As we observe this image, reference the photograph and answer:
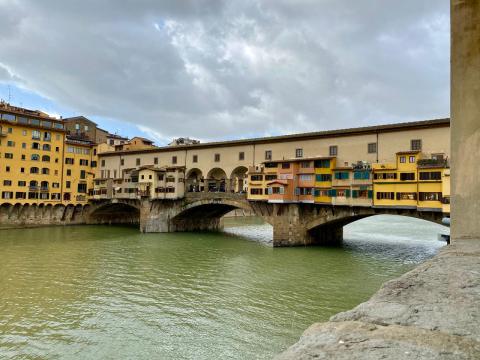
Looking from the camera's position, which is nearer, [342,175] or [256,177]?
[342,175]

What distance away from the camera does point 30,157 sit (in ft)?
159

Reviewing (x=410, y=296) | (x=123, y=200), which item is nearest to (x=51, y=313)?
(x=410, y=296)

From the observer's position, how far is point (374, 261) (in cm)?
2569

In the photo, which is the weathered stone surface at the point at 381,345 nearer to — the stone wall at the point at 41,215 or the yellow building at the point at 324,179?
the yellow building at the point at 324,179

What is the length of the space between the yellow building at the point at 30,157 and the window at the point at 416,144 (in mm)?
46760

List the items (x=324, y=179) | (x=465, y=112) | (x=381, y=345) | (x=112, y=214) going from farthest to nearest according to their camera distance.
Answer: (x=112, y=214), (x=324, y=179), (x=465, y=112), (x=381, y=345)

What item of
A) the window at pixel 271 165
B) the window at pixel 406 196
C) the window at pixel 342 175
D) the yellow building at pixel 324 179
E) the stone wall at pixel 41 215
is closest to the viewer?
the window at pixel 406 196

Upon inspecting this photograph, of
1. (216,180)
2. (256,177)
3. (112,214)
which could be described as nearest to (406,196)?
(256,177)

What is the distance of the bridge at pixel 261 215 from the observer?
31.0 metres

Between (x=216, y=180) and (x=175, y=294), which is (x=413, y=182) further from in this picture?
(x=216, y=180)

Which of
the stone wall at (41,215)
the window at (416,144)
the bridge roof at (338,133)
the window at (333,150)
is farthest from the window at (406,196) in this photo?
the stone wall at (41,215)

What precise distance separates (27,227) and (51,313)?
37.4m

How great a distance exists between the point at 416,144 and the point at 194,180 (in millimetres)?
28545

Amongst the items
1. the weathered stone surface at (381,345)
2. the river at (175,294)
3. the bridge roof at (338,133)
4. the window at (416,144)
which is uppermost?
the bridge roof at (338,133)
